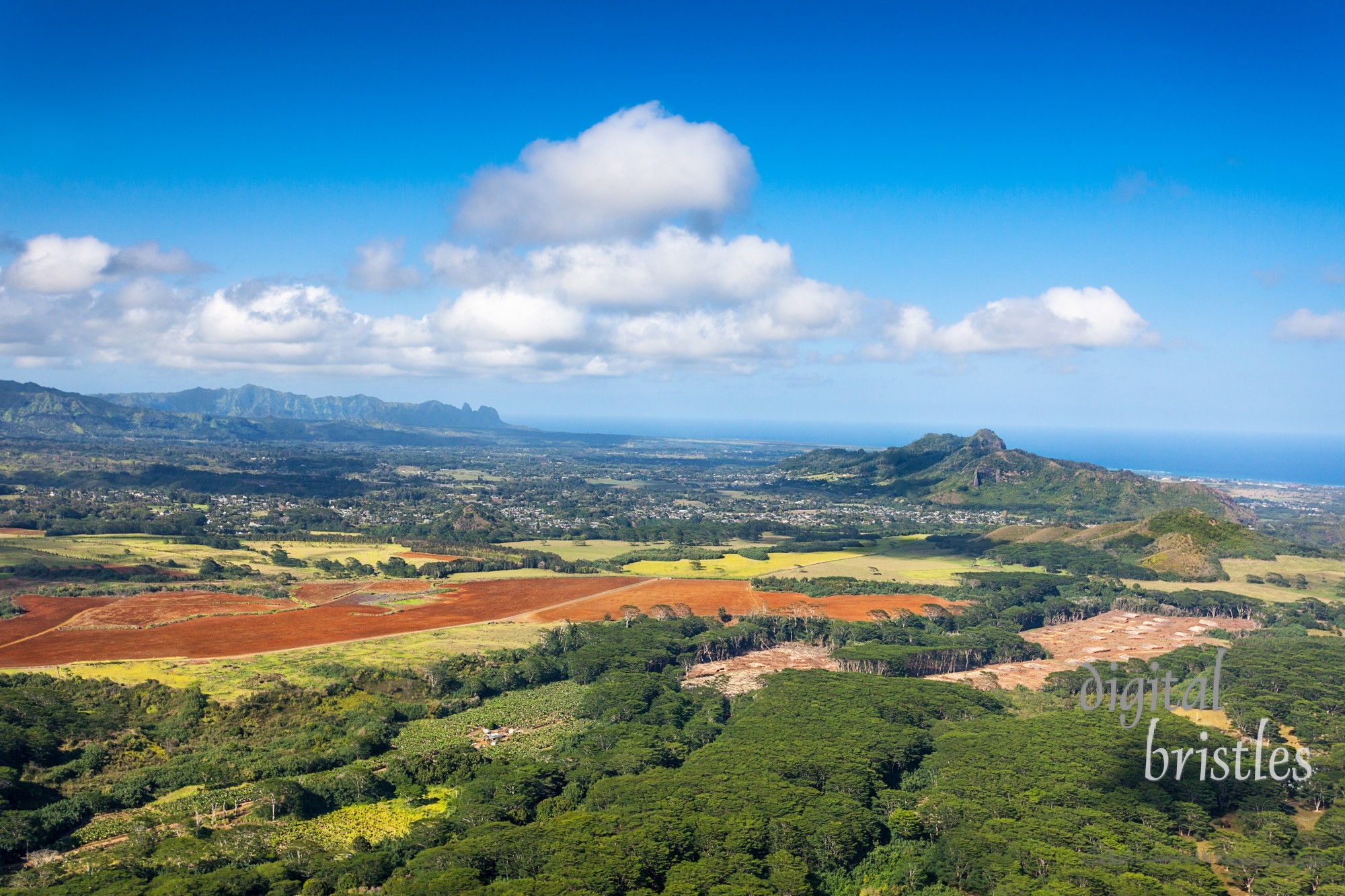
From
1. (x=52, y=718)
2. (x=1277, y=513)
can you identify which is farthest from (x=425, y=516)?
(x=1277, y=513)

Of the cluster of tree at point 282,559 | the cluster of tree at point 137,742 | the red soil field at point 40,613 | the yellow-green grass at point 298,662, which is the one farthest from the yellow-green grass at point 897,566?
the red soil field at point 40,613

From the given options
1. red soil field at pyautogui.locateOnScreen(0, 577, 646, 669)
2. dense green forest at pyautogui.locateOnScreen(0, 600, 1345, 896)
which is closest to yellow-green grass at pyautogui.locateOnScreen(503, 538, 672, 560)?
red soil field at pyautogui.locateOnScreen(0, 577, 646, 669)

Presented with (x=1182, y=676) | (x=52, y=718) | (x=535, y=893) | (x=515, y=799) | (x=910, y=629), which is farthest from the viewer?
(x=910, y=629)

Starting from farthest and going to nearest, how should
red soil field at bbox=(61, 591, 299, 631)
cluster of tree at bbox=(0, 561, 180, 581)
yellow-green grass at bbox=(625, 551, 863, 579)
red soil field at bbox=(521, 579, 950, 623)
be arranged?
yellow-green grass at bbox=(625, 551, 863, 579), cluster of tree at bbox=(0, 561, 180, 581), red soil field at bbox=(521, 579, 950, 623), red soil field at bbox=(61, 591, 299, 631)

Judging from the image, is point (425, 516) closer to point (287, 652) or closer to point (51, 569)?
point (51, 569)

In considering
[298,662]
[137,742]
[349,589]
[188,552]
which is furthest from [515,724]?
[188,552]

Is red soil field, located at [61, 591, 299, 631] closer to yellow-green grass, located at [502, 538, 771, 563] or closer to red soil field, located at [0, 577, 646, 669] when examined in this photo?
red soil field, located at [0, 577, 646, 669]
